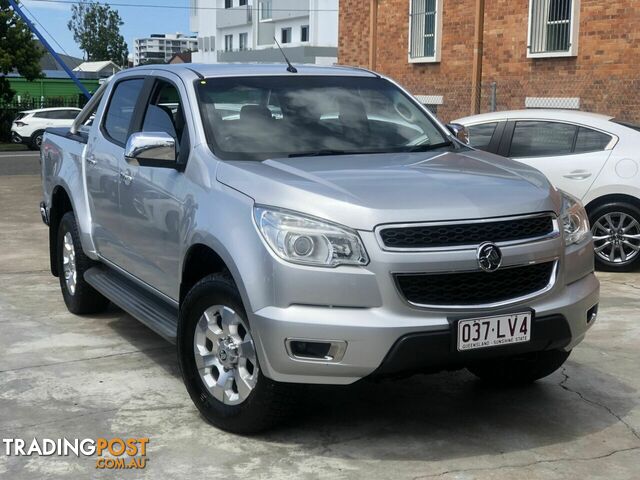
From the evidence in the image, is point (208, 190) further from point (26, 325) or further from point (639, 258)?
point (639, 258)

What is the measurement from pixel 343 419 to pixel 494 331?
3.46ft

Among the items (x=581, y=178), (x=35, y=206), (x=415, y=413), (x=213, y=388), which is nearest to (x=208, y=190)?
(x=213, y=388)

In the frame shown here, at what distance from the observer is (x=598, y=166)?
30.3ft

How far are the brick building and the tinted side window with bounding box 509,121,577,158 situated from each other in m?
5.85

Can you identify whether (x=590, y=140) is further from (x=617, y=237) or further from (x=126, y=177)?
(x=126, y=177)

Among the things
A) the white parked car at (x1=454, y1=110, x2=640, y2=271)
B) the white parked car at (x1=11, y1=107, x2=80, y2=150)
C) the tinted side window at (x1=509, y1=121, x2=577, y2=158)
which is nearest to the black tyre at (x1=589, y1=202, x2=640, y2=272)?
the white parked car at (x1=454, y1=110, x2=640, y2=271)

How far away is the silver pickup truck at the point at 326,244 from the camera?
4.12 meters

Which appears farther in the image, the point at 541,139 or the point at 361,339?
the point at 541,139

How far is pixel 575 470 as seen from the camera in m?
4.25

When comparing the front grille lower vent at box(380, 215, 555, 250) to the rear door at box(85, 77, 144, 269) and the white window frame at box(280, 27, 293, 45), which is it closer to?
the rear door at box(85, 77, 144, 269)

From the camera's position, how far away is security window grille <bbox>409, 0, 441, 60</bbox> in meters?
20.8

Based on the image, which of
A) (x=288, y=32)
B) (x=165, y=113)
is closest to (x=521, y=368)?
(x=165, y=113)

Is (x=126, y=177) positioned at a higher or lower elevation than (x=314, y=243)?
higher

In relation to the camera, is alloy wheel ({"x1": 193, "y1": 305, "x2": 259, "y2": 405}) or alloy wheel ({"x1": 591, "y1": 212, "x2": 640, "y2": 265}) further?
alloy wheel ({"x1": 591, "y1": 212, "x2": 640, "y2": 265})
